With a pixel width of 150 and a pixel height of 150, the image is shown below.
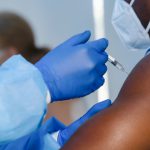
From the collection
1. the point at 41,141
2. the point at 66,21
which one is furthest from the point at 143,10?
the point at 66,21

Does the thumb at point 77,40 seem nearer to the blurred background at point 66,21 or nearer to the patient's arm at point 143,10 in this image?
the patient's arm at point 143,10

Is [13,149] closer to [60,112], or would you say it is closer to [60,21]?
[60,112]

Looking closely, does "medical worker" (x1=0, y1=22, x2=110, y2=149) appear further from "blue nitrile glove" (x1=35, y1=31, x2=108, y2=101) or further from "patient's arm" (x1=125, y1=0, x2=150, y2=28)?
"patient's arm" (x1=125, y1=0, x2=150, y2=28)

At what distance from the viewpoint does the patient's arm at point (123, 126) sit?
0.62 metres

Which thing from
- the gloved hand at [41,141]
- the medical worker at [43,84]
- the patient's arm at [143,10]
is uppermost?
the patient's arm at [143,10]

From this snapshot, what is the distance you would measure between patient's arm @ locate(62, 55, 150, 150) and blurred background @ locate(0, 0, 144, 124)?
126 cm

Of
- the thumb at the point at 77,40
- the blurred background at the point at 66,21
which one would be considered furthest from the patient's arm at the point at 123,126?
the blurred background at the point at 66,21

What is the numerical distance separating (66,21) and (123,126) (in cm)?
142

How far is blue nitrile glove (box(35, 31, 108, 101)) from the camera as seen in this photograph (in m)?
0.86

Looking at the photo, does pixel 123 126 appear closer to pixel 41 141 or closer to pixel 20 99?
pixel 20 99

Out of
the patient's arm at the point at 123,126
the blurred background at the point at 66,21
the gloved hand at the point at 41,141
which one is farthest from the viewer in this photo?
the blurred background at the point at 66,21

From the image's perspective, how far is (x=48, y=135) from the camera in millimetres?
1035

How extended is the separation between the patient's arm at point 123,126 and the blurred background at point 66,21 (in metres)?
1.26

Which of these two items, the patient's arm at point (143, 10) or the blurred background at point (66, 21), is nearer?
the patient's arm at point (143, 10)
